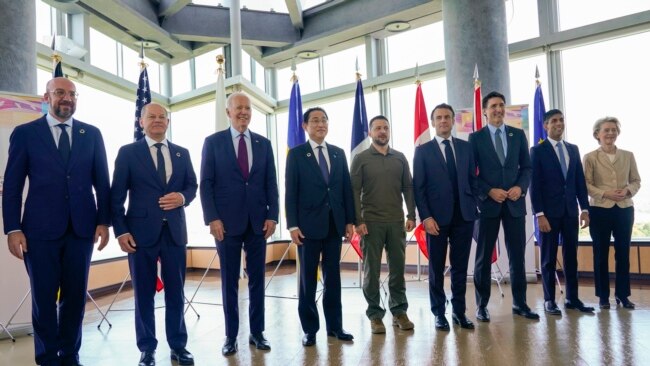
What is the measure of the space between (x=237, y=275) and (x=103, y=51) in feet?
17.1

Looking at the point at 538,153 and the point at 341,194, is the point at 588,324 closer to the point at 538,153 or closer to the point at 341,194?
the point at 538,153

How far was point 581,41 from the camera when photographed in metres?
5.79

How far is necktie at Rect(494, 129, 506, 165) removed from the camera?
3.53m

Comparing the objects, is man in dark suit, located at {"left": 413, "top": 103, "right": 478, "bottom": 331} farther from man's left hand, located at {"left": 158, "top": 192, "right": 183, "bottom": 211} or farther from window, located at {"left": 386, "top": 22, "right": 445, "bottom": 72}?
window, located at {"left": 386, "top": 22, "right": 445, "bottom": 72}

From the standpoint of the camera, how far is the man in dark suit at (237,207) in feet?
9.55

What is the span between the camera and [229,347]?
292 cm

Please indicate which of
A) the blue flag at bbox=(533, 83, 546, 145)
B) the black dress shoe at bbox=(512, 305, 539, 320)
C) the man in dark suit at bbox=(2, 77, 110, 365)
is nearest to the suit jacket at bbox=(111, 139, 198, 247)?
the man in dark suit at bbox=(2, 77, 110, 365)

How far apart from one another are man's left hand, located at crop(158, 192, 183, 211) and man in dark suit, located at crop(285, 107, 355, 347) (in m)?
0.70

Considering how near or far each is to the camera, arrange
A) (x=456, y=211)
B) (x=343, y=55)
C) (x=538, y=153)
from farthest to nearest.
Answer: (x=343, y=55)
(x=538, y=153)
(x=456, y=211)

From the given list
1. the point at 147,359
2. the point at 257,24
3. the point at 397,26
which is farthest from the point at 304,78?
the point at 147,359

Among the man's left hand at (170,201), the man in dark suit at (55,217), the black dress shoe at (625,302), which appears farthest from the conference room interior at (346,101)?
the man's left hand at (170,201)

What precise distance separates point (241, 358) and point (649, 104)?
17.9ft

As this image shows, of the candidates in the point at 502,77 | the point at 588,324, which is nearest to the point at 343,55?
the point at 502,77

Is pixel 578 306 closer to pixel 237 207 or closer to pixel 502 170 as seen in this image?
pixel 502 170
